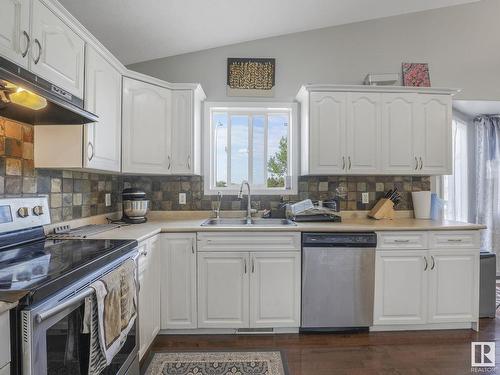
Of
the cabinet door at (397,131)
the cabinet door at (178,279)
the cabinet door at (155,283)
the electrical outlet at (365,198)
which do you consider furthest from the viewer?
the electrical outlet at (365,198)

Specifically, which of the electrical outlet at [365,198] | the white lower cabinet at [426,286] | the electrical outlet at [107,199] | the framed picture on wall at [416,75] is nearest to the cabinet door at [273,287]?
the white lower cabinet at [426,286]

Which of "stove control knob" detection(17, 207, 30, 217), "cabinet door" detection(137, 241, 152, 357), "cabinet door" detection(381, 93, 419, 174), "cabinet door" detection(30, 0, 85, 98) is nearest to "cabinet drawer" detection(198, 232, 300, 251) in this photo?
"cabinet door" detection(137, 241, 152, 357)

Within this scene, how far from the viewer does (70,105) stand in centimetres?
138

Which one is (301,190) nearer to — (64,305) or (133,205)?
(133,205)

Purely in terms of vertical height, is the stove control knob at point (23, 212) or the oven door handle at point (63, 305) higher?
the stove control knob at point (23, 212)

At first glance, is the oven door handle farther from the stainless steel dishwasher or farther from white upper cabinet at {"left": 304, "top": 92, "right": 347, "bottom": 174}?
white upper cabinet at {"left": 304, "top": 92, "right": 347, "bottom": 174}

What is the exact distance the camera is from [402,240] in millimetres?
2254

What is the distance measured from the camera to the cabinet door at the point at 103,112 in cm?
178

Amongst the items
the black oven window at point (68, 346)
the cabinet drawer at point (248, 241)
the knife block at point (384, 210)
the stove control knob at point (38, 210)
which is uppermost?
the stove control knob at point (38, 210)

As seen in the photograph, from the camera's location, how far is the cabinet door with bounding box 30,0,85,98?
133 centimetres

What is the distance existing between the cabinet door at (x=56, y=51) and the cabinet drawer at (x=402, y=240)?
7.88ft

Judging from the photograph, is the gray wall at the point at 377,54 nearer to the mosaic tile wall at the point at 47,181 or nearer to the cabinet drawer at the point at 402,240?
the mosaic tile wall at the point at 47,181

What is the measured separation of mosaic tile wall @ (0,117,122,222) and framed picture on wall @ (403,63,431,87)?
10.5 ft

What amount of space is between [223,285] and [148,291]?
564mm
